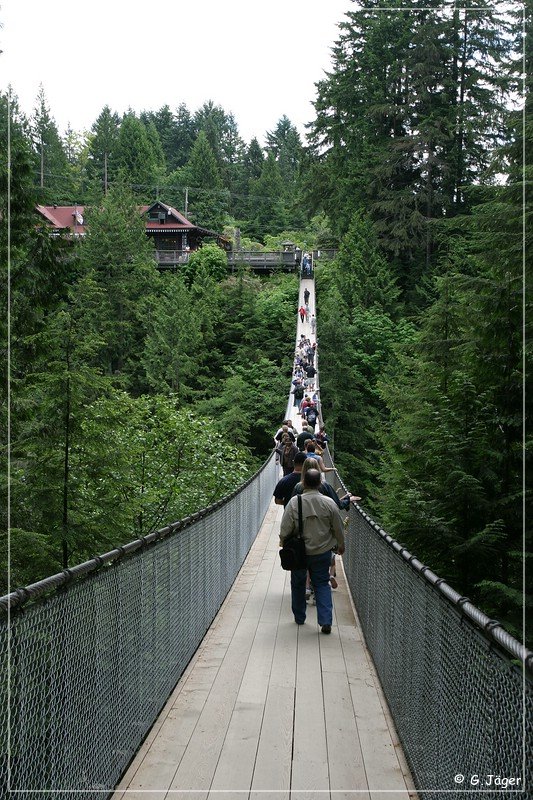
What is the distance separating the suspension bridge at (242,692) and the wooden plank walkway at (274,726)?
0.01 metres

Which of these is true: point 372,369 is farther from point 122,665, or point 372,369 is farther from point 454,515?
point 122,665

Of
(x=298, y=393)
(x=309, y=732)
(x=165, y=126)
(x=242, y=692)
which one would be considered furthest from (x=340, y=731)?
(x=165, y=126)

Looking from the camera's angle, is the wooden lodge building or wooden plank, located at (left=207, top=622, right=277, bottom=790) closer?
wooden plank, located at (left=207, top=622, right=277, bottom=790)

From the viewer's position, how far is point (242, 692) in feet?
17.7

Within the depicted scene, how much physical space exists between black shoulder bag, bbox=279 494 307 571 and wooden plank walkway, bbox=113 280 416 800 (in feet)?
2.09

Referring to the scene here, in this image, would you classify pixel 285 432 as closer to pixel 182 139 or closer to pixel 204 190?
pixel 204 190

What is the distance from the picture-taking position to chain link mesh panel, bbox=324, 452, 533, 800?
2592 mm

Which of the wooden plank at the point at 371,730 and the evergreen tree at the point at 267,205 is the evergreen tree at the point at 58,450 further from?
the evergreen tree at the point at 267,205

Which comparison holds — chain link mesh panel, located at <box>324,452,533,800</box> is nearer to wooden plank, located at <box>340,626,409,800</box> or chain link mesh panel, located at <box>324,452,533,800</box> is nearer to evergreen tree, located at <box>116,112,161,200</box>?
wooden plank, located at <box>340,626,409,800</box>

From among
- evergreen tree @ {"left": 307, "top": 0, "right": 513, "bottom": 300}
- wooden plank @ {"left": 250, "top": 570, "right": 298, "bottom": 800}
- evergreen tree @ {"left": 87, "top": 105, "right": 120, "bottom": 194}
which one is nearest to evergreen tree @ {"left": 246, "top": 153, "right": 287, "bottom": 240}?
evergreen tree @ {"left": 87, "top": 105, "right": 120, "bottom": 194}

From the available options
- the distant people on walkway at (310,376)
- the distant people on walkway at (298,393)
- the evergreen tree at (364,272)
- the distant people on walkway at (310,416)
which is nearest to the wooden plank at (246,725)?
the distant people on walkway at (310,416)

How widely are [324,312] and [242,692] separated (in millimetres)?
40720

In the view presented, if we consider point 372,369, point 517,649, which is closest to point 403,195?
point 372,369

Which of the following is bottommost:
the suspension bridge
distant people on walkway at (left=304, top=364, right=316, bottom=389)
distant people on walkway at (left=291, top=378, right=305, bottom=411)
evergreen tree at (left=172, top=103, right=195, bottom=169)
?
the suspension bridge
